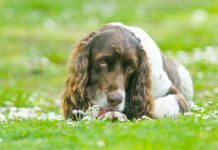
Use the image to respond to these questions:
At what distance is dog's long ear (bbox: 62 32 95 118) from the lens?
29.8 ft

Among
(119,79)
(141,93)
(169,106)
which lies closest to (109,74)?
(119,79)

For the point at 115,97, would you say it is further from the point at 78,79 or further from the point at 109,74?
the point at 78,79

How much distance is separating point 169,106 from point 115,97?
4.28 ft

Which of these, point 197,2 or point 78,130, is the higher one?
point 197,2

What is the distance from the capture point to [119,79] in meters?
8.73

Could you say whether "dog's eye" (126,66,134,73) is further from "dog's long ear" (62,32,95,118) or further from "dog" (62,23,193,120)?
"dog's long ear" (62,32,95,118)

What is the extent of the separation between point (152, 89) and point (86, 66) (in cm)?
107

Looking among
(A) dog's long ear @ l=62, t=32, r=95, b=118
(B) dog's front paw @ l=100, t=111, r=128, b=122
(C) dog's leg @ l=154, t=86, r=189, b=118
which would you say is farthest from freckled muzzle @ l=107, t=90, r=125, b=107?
(C) dog's leg @ l=154, t=86, r=189, b=118

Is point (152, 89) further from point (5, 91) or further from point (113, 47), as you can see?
point (5, 91)

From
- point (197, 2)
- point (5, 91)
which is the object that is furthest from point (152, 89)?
point (197, 2)

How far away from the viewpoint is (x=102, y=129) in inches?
299

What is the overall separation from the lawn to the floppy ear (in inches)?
24.0

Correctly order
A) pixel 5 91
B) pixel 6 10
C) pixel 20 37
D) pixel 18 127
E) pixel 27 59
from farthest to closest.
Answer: pixel 6 10 < pixel 20 37 < pixel 27 59 < pixel 5 91 < pixel 18 127

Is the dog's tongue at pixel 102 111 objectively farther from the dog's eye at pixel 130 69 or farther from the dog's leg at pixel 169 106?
the dog's leg at pixel 169 106
